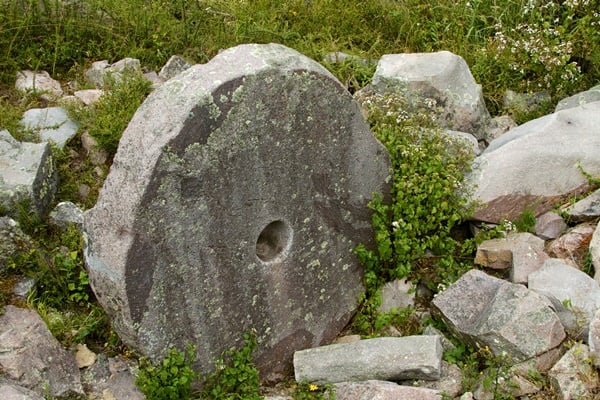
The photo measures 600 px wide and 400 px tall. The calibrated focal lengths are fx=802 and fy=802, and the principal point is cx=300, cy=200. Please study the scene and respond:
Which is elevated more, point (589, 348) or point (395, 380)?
point (589, 348)

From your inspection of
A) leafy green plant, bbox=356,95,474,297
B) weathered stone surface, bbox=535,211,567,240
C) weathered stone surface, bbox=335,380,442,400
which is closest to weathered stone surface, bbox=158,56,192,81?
leafy green plant, bbox=356,95,474,297

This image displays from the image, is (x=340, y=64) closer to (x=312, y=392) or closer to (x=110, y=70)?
(x=110, y=70)

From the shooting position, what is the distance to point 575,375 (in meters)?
4.21

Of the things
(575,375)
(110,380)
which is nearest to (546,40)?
(575,375)

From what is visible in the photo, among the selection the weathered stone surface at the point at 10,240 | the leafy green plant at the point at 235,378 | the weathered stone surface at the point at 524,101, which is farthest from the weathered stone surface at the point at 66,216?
the weathered stone surface at the point at 524,101

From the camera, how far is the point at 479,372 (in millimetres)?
4488

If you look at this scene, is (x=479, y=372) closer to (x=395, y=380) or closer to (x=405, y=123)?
(x=395, y=380)

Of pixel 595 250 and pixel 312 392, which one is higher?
pixel 595 250

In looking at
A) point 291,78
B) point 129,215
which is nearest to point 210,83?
point 291,78

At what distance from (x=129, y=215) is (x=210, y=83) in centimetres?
75

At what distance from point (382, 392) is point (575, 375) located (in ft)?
3.39

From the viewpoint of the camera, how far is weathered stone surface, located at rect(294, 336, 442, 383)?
14.4 feet

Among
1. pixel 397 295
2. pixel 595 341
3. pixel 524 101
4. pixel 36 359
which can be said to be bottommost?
pixel 397 295

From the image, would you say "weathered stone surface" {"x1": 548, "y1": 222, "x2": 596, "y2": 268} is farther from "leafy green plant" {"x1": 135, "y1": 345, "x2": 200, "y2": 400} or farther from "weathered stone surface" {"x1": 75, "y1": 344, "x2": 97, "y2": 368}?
"weathered stone surface" {"x1": 75, "y1": 344, "x2": 97, "y2": 368}
